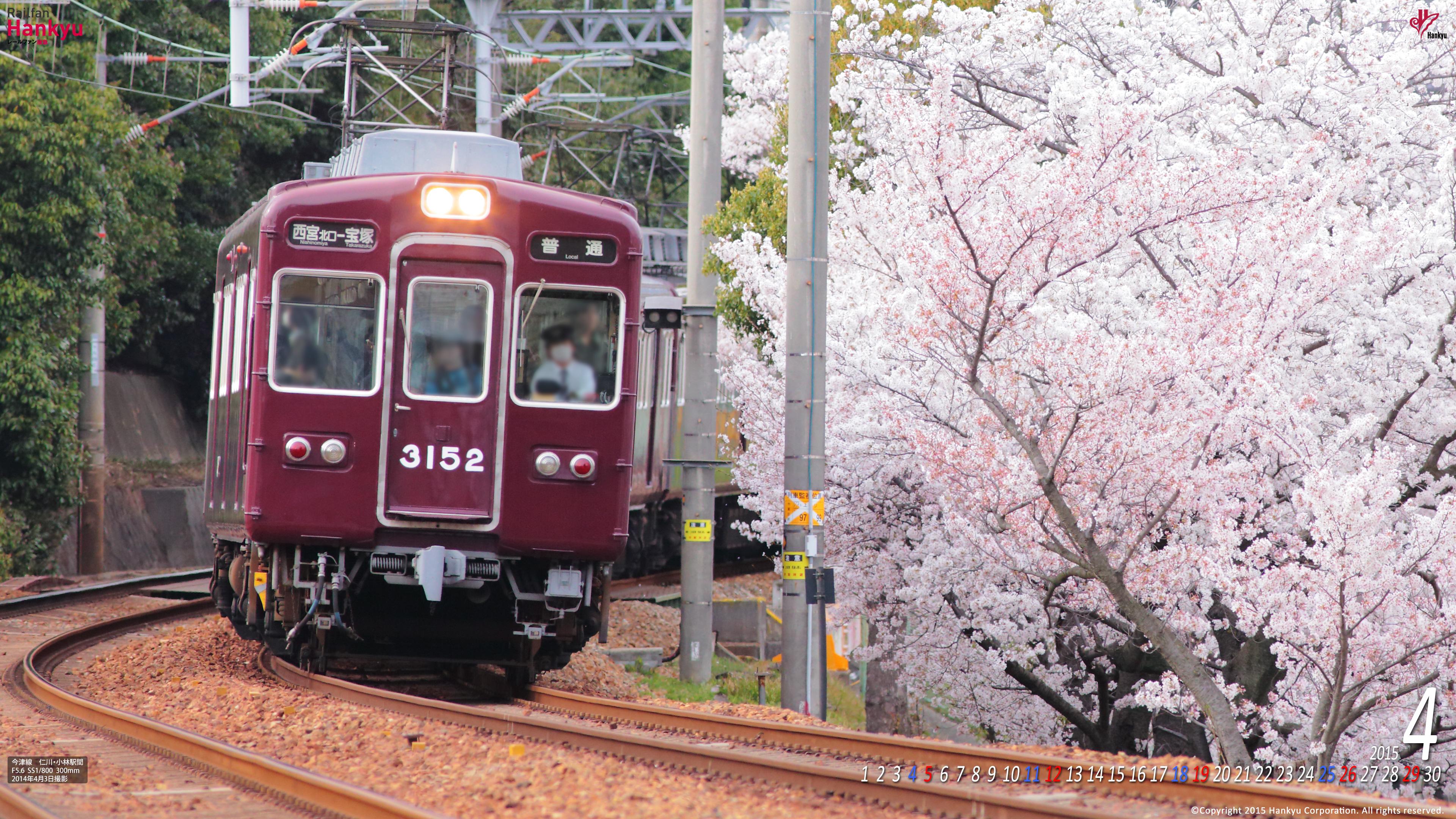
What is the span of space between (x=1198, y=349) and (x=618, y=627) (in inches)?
306

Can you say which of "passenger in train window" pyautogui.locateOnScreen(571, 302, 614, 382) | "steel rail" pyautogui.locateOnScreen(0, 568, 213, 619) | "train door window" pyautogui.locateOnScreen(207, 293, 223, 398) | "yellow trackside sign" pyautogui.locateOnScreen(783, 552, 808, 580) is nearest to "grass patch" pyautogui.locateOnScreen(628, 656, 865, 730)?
"yellow trackside sign" pyautogui.locateOnScreen(783, 552, 808, 580)

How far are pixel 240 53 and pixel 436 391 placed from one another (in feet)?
31.8

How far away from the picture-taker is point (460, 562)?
8961mm

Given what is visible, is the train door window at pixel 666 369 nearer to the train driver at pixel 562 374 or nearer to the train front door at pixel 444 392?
the train driver at pixel 562 374

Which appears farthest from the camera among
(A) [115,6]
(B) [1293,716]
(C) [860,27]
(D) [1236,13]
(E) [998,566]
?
(A) [115,6]

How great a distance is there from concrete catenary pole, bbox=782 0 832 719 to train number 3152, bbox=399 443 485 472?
302cm

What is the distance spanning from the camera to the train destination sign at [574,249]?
9.23 metres

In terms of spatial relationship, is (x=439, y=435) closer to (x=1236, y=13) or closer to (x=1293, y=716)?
(x=1293, y=716)

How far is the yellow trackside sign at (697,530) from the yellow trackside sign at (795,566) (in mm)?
2758

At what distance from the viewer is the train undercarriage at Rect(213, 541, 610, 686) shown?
9047 millimetres

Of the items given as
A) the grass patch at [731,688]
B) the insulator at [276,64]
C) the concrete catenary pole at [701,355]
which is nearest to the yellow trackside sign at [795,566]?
the grass patch at [731,688]

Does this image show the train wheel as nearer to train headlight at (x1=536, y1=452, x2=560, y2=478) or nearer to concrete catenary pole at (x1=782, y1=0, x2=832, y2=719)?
train headlight at (x1=536, y1=452, x2=560, y2=478)

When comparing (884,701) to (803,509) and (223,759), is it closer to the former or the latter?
(803,509)

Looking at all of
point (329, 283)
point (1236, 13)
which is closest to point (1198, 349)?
point (1236, 13)
